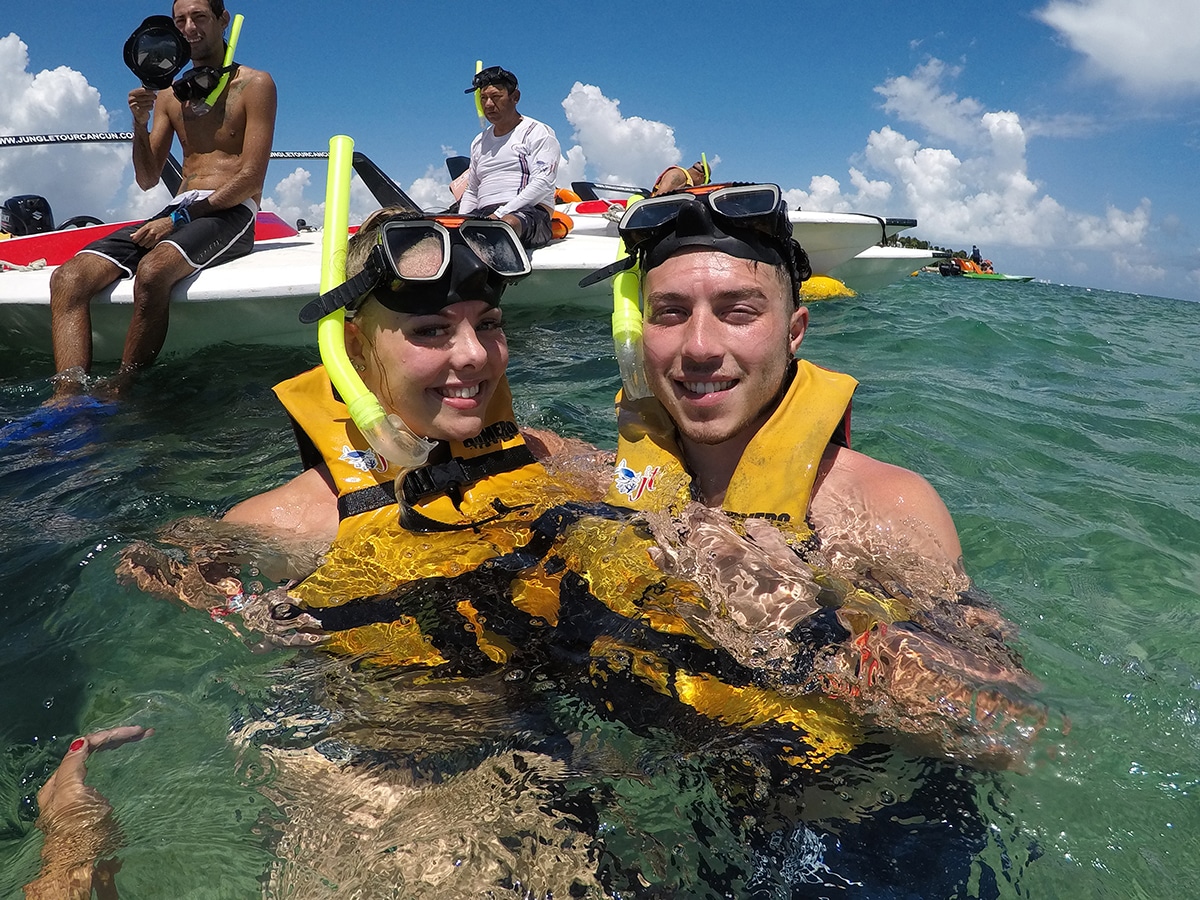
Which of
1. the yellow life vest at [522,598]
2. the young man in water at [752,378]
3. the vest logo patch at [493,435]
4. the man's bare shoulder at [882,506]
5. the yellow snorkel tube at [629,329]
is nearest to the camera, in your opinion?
the yellow life vest at [522,598]

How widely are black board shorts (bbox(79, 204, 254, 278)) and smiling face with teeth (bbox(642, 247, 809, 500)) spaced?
16.6ft

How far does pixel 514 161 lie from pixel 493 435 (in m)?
6.27

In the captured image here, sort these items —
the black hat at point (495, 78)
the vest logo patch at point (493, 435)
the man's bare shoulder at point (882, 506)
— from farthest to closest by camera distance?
the black hat at point (495, 78)
the vest logo patch at point (493, 435)
the man's bare shoulder at point (882, 506)

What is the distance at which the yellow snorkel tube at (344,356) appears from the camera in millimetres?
2582

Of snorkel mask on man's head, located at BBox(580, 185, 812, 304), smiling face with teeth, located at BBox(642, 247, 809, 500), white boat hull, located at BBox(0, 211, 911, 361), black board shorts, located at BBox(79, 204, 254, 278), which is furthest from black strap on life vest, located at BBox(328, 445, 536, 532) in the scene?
black board shorts, located at BBox(79, 204, 254, 278)

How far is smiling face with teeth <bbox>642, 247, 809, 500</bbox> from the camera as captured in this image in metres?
2.40

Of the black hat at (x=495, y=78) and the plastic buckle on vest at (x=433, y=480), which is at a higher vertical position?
the black hat at (x=495, y=78)

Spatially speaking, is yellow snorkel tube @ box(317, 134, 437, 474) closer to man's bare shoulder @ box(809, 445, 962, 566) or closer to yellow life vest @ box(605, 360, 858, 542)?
yellow life vest @ box(605, 360, 858, 542)

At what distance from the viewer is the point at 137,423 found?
Answer: 4.96m

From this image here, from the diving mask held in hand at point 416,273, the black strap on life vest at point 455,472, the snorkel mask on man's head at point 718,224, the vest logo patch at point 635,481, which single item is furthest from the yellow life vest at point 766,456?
the diving mask held in hand at point 416,273

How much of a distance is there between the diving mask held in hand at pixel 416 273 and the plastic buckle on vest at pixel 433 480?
1.81 feet

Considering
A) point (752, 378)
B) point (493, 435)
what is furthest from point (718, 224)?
point (493, 435)

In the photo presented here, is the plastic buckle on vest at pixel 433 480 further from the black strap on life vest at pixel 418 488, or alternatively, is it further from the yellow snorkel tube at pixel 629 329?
the yellow snorkel tube at pixel 629 329

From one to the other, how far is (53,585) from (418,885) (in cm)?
214
